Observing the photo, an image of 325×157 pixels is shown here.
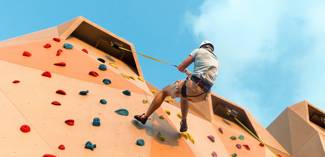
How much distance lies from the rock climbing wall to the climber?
0.50 meters

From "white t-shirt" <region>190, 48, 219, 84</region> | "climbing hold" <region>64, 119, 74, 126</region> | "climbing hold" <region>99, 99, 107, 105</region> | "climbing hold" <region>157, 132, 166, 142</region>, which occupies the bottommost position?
"climbing hold" <region>64, 119, 74, 126</region>

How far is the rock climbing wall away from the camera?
559 centimetres

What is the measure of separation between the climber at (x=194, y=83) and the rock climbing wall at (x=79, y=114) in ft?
1.63

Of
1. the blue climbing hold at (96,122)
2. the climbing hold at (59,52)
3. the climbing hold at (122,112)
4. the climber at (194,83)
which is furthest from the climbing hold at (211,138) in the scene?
the climbing hold at (59,52)

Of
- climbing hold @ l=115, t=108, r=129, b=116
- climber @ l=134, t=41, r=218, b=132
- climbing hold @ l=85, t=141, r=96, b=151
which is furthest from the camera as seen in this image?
climbing hold @ l=115, t=108, r=129, b=116

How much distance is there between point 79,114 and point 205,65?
80.7 inches

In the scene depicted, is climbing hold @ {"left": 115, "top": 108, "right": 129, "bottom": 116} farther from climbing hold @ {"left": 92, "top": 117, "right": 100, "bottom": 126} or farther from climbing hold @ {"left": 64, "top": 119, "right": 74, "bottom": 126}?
climbing hold @ {"left": 64, "top": 119, "right": 74, "bottom": 126}

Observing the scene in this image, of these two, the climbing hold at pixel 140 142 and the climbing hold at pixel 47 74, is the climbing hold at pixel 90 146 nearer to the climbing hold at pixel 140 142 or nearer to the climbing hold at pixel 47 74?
the climbing hold at pixel 140 142

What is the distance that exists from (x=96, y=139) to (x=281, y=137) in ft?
29.5

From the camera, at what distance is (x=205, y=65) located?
271 inches

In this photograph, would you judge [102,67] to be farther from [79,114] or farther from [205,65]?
[205,65]

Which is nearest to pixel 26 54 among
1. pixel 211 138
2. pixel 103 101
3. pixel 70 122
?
pixel 103 101

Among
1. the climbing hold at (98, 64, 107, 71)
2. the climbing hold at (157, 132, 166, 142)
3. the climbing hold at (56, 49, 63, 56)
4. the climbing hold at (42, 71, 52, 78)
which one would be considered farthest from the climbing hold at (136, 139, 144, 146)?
the climbing hold at (56, 49, 63, 56)

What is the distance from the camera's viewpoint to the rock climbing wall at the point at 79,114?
5.59 meters
